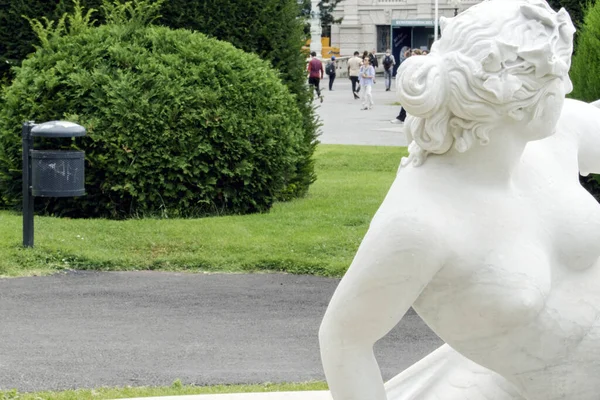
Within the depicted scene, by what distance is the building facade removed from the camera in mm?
55219

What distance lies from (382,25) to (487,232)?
57636mm

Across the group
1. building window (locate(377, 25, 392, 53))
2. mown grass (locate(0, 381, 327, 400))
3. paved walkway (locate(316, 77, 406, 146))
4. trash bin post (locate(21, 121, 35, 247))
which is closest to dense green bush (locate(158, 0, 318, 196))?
paved walkway (locate(316, 77, 406, 146))

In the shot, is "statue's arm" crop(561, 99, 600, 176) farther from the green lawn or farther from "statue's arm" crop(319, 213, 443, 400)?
the green lawn

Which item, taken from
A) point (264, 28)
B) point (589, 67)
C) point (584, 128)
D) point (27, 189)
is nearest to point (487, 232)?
point (584, 128)

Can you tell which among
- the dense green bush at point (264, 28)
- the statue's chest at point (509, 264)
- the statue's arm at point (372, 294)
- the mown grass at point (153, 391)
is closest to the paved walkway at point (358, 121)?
the dense green bush at point (264, 28)

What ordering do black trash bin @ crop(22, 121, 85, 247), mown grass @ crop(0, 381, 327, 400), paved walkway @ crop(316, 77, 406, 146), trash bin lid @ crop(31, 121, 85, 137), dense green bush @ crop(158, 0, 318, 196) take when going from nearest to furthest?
mown grass @ crop(0, 381, 327, 400) → trash bin lid @ crop(31, 121, 85, 137) → black trash bin @ crop(22, 121, 85, 247) → dense green bush @ crop(158, 0, 318, 196) → paved walkway @ crop(316, 77, 406, 146)

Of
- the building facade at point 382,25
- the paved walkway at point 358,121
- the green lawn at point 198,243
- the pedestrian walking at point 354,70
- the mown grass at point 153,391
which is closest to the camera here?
the mown grass at point 153,391

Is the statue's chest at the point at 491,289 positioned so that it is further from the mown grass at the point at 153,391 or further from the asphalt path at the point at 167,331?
the asphalt path at the point at 167,331

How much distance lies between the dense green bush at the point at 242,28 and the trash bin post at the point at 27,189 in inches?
94.4

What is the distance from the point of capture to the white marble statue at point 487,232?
7.34 feet

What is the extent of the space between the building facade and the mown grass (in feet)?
163

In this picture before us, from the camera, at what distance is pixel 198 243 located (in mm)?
9492

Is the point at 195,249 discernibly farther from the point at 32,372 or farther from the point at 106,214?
the point at 32,372

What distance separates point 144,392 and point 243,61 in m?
6.00
